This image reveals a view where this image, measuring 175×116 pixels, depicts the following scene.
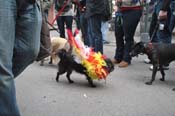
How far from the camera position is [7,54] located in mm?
2930

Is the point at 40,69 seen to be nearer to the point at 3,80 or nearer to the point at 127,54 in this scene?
the point at 127,54

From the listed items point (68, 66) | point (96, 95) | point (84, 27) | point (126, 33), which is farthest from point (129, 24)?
point (96, 95)

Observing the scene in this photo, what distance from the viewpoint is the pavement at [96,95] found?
4754 millimetres

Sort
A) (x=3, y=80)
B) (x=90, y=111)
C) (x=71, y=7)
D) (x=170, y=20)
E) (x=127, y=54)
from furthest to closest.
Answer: (x=71, y=7) < (x=127, y=54) < (x=170, y=20) < (x=90, y=111) < (x=3, y=80)

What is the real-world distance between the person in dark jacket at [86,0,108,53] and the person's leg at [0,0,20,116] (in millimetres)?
4773

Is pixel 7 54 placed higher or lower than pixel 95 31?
higher

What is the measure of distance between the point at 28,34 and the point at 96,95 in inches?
101

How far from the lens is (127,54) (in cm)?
787

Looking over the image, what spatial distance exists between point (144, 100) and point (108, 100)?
1.50ft

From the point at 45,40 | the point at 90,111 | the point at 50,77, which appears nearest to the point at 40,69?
the point at 50,77

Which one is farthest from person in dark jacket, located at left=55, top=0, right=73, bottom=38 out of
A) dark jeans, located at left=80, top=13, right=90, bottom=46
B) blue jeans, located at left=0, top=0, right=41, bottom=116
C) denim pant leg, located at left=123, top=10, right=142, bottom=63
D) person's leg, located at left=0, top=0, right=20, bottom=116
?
person's leg, located at left=0, top=0, right=20, bottom=116

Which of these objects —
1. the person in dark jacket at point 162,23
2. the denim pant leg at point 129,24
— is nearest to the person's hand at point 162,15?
the person in dark jacket at point 162,23

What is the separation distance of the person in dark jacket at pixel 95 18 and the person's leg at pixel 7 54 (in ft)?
15.7

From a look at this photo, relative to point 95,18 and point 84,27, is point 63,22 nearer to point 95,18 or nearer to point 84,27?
point 84,27
